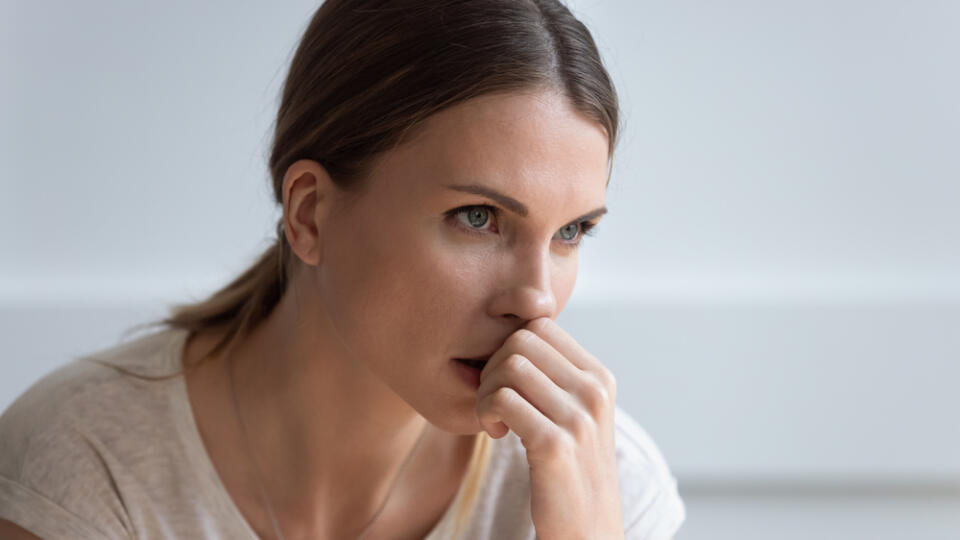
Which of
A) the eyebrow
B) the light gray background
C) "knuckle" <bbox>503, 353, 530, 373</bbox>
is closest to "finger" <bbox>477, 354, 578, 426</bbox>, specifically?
"knuckle" <bbox>503, 353, 530, 373</bbox>

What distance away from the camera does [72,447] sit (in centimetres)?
120

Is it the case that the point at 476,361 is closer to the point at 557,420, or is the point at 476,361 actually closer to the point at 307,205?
the point at 557,420

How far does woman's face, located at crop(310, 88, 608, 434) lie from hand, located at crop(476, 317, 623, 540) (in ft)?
0.12

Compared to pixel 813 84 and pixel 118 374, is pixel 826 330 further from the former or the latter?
pixel 118 374

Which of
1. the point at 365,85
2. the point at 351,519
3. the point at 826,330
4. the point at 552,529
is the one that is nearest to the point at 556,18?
the point at 365,85

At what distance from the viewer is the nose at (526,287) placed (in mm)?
1023

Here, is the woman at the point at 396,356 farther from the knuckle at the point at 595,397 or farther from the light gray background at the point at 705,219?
the light gray background at the point at 705,219

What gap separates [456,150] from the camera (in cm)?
102

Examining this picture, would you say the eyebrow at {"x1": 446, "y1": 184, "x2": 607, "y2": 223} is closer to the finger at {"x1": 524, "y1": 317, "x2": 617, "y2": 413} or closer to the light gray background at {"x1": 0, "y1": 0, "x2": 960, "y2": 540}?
the finger at {"x1": 524, "y1": 317, "x2": 617, "y2": 413}

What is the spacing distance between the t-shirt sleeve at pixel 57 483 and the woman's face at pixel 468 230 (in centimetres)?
38

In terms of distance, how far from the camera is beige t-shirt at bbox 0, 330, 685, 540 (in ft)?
3.84

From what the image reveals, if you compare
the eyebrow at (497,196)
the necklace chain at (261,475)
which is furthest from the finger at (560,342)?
the necklace chain at (261,475)

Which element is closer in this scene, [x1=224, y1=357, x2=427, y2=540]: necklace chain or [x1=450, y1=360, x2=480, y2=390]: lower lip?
[x1=450, y1=360, x2=480, y2=390]: lower lip

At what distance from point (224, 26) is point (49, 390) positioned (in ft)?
2.74
